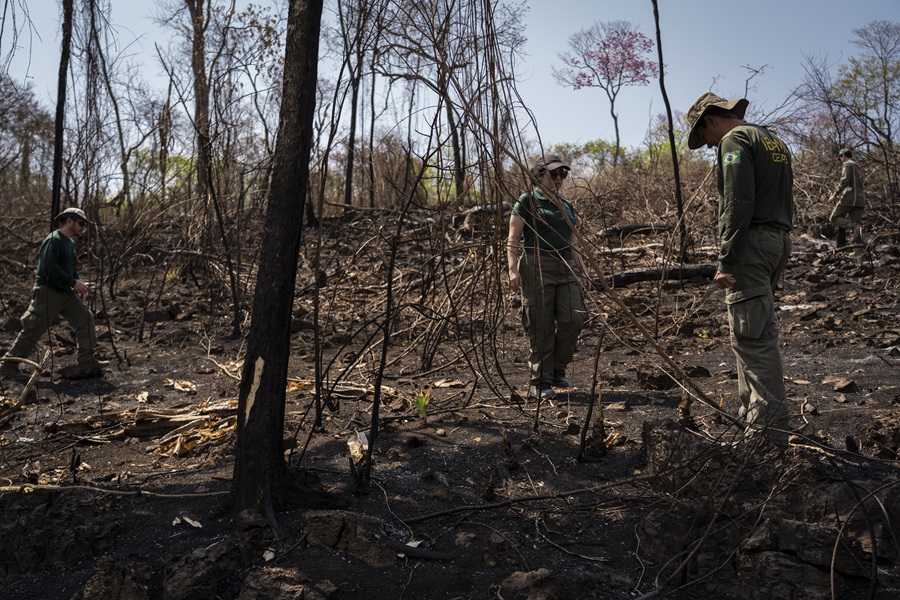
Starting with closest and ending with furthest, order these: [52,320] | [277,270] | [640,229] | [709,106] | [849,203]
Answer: [277,270]
[709,106]
[52,320]
[849,203]
[640,229]

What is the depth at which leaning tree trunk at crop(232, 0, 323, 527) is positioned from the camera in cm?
324

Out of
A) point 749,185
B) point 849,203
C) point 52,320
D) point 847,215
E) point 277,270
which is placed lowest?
point 52,320

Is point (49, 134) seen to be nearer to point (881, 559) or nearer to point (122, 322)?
point (122, 322)

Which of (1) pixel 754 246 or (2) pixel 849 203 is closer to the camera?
(1) pixel 754 246

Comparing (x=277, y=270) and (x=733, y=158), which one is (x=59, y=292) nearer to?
(x=277, y=270)

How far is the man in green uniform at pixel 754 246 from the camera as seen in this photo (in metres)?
3.69

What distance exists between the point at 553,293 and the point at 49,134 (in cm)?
1385

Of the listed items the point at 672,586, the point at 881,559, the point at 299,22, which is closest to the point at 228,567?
the point at 672,586

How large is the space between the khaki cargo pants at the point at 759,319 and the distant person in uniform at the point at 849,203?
7803 millimetres

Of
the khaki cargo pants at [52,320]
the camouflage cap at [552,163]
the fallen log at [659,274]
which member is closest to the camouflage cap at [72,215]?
the khaki cargo pants at [52,320]

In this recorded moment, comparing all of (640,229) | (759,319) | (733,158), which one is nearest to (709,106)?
(733,158)

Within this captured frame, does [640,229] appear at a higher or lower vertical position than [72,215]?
higher

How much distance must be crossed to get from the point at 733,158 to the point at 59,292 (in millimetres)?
6264

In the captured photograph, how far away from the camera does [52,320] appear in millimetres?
7648
